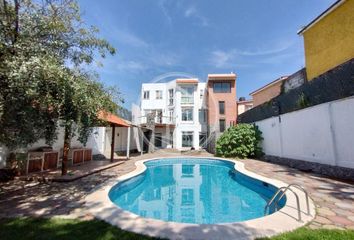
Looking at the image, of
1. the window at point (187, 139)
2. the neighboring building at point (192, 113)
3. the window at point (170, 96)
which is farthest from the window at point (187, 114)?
the window at point (170, 96)

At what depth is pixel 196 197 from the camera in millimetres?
8375

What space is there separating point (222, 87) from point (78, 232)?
26.6 metres

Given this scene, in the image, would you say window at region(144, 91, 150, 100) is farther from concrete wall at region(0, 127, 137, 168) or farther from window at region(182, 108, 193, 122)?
concrete wall at region(0, 127, 137, 168)

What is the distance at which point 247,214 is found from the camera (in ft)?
20.4

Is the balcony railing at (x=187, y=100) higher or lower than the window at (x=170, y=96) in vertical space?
lower

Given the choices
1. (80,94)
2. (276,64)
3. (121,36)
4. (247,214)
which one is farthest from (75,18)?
(276,64)

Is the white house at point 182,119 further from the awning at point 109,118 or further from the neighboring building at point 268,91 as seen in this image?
the awning at point 109,118

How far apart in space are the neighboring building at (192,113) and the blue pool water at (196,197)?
15.7 m

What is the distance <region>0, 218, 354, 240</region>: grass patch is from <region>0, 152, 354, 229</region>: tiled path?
1.28 ft

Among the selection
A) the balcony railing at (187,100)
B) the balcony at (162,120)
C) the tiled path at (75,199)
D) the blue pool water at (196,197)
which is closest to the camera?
the tiled path at (75,199)

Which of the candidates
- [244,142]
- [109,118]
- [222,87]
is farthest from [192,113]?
[109,118]

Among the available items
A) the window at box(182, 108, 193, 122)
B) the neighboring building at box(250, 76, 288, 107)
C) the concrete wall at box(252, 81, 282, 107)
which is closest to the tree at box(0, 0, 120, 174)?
the neighboring building at box(250, 76, 288, 107)

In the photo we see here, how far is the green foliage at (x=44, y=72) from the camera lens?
14.5ft

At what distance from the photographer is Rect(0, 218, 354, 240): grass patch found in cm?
346
